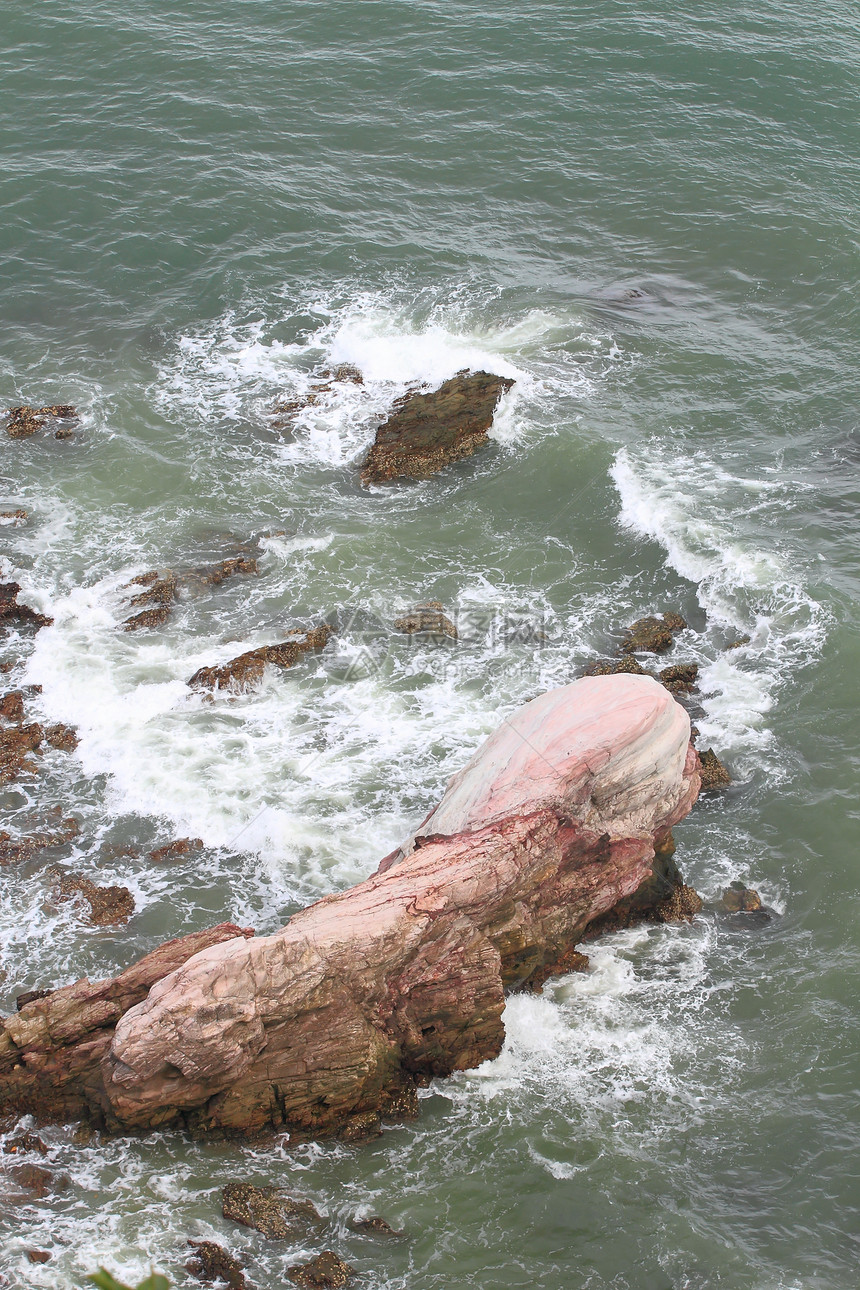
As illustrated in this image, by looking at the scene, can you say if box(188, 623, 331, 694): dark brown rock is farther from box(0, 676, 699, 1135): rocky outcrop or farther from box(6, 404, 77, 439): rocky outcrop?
box(6, 404, 77, 439): rocky outcrop

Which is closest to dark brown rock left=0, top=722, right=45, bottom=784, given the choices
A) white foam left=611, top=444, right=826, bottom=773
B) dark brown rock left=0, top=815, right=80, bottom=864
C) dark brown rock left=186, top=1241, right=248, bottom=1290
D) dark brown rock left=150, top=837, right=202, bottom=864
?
dark brown rock left=0, top=815, right=80, bottom=864

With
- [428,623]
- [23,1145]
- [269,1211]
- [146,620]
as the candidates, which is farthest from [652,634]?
[23,1145]

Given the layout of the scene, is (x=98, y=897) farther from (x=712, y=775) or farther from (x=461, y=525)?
(x=461, y=525)

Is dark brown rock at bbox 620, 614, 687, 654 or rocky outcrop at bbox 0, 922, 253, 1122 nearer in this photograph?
rocky outcrop at bbox 0, 922, 253, 1122

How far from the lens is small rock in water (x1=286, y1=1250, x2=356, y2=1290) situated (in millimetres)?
11898

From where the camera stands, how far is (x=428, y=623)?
22562 mm

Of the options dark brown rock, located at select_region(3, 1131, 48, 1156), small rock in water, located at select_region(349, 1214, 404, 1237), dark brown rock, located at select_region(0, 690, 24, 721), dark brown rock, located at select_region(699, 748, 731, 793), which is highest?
dark brown rock, located at select_region(699, 748, 731, 793)

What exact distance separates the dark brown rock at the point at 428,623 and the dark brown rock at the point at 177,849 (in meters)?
6.67

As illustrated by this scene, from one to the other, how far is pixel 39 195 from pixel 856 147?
28.4 metres

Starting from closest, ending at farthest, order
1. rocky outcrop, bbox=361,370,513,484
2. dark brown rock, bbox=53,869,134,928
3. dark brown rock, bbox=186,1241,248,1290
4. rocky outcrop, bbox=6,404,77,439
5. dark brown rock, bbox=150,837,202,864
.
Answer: dark brown rock, bbox=186,1241,248,1290 → dark brown rock, bbox=53,869,134,928 → dark brown rock, bbox=150,837,202,864 → rocky outcrop, bbox=361,370,513,484 → rocky outcrop, bbox=6,404,77,439

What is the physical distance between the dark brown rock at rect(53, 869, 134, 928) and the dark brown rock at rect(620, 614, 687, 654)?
10.9 metres

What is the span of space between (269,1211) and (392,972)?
3.17 meters

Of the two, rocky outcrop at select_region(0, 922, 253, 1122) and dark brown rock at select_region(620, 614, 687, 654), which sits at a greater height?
dark brown rock at select_region(620, 614, 687, 654)

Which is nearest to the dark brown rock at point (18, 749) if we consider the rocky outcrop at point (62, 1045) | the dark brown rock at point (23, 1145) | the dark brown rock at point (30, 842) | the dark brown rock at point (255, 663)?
the dark brown rock at point (30, 842)
